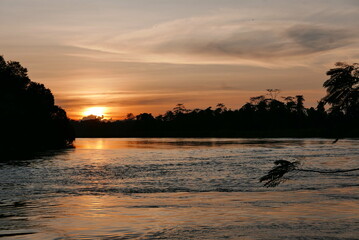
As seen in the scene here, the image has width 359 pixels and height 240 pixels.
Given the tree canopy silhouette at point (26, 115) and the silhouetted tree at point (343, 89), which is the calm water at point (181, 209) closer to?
the silhouetted tree at point (343, 89)

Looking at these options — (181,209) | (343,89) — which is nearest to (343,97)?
(343,89)

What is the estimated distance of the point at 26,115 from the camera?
274 feet

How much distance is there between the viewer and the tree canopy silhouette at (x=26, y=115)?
256ft

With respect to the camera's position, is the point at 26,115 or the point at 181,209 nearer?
the point at 181,209

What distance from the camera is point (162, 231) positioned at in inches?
559

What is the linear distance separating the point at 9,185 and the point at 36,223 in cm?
1357

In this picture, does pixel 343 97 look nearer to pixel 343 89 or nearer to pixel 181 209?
pixel 343 89

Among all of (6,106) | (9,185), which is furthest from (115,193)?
(6,106)

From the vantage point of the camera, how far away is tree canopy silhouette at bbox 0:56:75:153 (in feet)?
256

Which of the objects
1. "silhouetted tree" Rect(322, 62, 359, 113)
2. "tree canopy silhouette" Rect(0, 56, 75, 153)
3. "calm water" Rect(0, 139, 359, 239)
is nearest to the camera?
"silhouetted tree" Rect(322, 62, 359, 113)

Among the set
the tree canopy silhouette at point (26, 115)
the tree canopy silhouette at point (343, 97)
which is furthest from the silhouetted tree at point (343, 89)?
the tree canopy silhouette at point (26, 115)

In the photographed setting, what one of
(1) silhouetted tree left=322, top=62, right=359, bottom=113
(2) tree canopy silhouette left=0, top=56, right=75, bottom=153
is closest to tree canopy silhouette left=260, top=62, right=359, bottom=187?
(1) silhouetted tree left=322, top=62, right=359, bottom=113

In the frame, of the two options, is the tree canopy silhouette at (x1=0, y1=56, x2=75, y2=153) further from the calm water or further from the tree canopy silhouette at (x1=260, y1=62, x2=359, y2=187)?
the tree canopy silhouette at (x1=260, y1=62, x2=359, y2=187)

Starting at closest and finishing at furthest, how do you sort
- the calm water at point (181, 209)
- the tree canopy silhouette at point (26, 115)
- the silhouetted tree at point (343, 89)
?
the silhouetted tree at point (343, 89), the calm water at point (181, 209), the tree canopy silhouette at point (26, 115)
